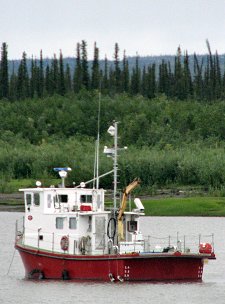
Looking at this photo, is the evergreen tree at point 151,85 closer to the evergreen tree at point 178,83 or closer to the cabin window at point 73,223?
the evergreen tree at point 178,83

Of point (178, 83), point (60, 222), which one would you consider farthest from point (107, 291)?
point (178, 83)

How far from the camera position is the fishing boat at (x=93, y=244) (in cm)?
5275

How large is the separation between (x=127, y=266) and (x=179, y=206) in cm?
5674

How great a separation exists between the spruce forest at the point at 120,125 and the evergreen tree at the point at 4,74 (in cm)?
15

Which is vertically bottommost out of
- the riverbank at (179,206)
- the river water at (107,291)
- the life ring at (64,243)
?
the riverbank at (179,206)

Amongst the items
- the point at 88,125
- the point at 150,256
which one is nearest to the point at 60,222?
the point at 150,256

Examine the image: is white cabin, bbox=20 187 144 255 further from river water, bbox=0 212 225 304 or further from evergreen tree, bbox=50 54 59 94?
evergreen tree, bbox=50 54 59 94

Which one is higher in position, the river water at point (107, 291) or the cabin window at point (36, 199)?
the cabin window at point (36, 199)

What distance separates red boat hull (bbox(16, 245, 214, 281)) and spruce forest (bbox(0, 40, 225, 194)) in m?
63.0

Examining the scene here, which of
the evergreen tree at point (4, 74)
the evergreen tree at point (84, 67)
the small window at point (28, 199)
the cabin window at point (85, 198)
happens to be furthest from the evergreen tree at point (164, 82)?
the cabin window at point (85, 198)

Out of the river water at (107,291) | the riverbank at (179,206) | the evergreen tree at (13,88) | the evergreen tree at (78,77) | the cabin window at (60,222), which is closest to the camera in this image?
the river water at (107,291)

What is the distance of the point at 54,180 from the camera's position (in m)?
121

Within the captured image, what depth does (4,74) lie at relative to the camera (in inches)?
7131

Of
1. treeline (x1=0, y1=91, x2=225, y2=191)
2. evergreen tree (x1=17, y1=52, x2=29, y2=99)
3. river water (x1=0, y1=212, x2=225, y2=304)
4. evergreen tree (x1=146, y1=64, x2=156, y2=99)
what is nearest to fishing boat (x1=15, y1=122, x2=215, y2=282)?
river water (x1=0, y1=212, x2=225, y2=304)
